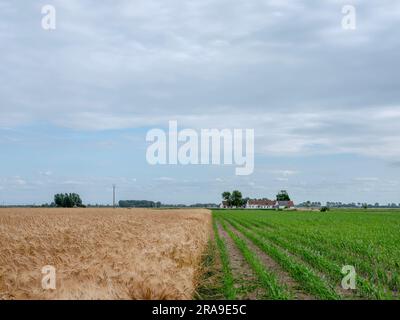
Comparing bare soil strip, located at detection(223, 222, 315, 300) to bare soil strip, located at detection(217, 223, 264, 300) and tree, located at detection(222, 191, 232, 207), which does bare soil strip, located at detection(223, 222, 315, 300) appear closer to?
bare soil strip, located at detection(217, 223, 264, 300)

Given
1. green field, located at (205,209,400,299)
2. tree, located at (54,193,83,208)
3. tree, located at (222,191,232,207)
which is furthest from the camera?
tree, located at (222,191,232,207)

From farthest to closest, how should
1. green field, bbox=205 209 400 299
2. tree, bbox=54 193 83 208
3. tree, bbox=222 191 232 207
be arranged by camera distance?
tree, bbox=222 191 232 207 → tree, bbox=54 193 83 208 → green field, bbox=205 209 400 299

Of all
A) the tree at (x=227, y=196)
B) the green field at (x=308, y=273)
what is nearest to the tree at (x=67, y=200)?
the tree at (x=227, y=196)

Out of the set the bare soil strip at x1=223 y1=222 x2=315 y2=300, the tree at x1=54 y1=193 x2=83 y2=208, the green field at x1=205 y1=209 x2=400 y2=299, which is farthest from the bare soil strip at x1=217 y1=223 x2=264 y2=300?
the tree at x1=54 y1=193 x2=83 y2=208

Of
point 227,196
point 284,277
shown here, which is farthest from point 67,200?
point 284,277

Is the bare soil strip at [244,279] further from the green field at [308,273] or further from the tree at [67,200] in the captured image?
the tree at [67,200]

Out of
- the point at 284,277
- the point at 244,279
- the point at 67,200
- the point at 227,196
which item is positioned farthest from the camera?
the point at 227,196

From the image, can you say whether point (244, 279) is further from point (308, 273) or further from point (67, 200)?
point (67, 200)

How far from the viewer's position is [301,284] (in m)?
13.4

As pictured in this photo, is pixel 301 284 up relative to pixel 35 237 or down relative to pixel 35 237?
down
